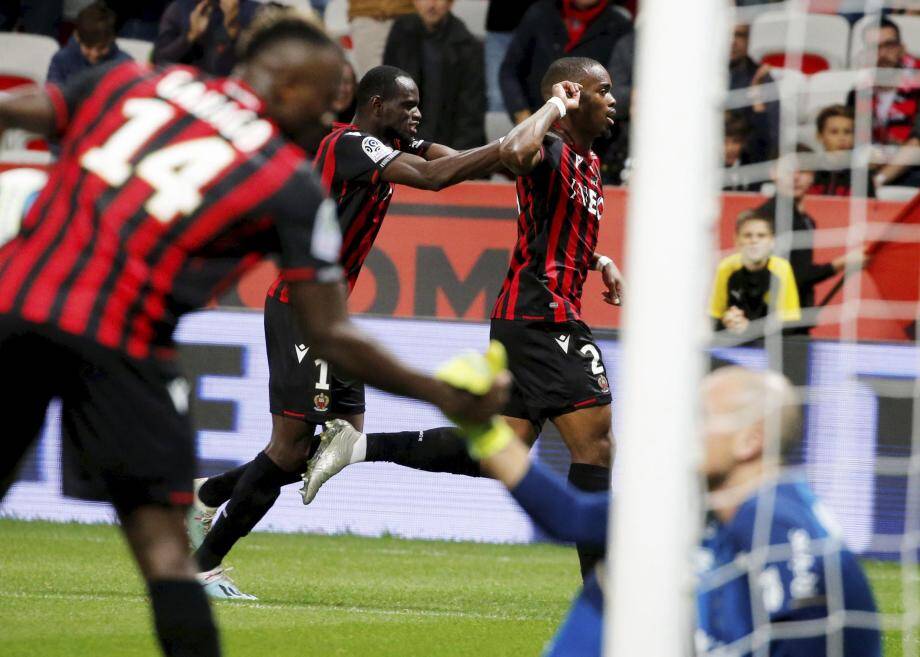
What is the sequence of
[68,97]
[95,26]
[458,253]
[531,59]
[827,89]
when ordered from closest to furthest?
[68,97]
[458,253]
[827,89]
[531,59]
[95,26]

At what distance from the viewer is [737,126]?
27.2 feet

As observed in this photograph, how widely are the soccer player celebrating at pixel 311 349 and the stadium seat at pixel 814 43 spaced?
4649mm

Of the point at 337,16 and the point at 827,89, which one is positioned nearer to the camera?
the point at 827,89

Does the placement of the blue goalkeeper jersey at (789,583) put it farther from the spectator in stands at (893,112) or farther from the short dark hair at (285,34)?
the spectator in stands at (893,112)

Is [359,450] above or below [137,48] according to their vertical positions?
below

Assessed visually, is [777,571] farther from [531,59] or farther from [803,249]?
[531,59]

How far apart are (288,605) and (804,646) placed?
2.98 metres

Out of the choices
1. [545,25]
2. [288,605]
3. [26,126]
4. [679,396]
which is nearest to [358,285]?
[545,25]

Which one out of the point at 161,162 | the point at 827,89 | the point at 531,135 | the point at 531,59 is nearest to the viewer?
the point at 161,162

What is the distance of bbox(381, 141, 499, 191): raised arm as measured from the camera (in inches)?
215

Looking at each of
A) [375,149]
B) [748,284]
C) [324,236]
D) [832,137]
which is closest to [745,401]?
[324,236]

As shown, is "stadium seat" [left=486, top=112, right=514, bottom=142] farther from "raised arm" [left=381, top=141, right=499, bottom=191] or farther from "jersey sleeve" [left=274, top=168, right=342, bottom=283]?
"jersey sleeve" [left=274, top=168, right=342, bottom=283]

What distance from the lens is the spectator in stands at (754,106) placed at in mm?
8727

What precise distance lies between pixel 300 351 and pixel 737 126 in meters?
3.36
